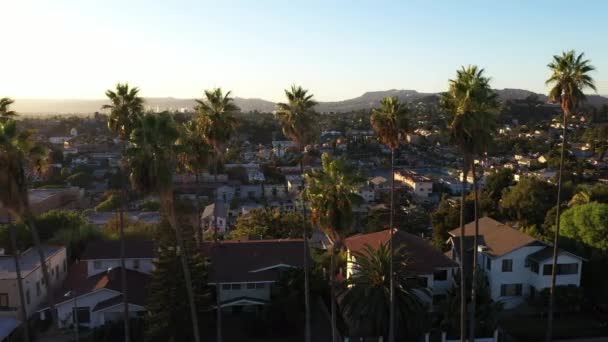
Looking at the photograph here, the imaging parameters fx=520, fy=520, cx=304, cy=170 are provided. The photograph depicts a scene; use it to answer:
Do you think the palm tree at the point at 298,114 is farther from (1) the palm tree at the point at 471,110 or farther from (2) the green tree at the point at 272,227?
(2) the green tree at the point at 272,227

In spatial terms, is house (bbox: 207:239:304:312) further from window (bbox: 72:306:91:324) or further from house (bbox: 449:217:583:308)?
house (bbox: 449:217:583:308)

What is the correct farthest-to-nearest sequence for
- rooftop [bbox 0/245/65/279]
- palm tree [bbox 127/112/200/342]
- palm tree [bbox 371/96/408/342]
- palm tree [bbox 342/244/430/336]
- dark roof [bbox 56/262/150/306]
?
1. rooftop [bbox 0/245/65/279]
2. dark roof [bbox 56/262/150/306]
3. palm tree [bbox 342/244/430/336]
4. palm tree [bbox 371/96/408/342]
5. palm tree [bbox 127/112/200/342]

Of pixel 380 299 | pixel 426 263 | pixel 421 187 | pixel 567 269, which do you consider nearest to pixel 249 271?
pixel 380 299

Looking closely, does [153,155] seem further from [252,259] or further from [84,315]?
[84,315]

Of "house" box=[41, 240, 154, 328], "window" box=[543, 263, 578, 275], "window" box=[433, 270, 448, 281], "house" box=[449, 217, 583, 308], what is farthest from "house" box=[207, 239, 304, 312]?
"window" box=[543, 263, 578, 275]

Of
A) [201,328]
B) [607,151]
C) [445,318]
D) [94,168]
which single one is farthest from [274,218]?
[607,151]

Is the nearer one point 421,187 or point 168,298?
point 168,298
